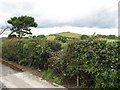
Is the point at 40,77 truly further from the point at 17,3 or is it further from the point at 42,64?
the point at 17,3

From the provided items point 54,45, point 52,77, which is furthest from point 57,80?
point 54,45

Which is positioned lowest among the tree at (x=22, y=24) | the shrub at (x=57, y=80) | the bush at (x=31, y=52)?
the shrub at (x=57, y=80)

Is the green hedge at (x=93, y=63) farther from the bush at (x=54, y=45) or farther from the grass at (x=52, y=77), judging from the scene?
the bush at (x=54, y=45)

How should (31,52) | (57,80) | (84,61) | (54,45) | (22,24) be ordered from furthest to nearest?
(22,24), (31,52), (54,45), (57,80), (84,61)

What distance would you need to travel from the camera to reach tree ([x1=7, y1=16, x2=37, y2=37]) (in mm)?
19442

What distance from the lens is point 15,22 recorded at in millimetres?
19078

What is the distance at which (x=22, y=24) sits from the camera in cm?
1991

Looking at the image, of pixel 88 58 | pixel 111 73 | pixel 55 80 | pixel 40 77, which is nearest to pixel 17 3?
pixel 40 77

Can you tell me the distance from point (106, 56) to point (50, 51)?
2923 mm

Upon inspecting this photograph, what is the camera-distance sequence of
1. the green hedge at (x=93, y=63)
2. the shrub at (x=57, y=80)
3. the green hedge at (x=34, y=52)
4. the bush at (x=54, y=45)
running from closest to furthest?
the green hedge at (x=93, y=63), the shrub at (x=57, y=80), the green hedge at (x=34, y=52), the bush at (x=54, y=45)

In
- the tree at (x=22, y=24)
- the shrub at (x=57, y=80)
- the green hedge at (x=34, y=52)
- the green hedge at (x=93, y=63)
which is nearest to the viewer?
the green hedge at (x=93, y=63)

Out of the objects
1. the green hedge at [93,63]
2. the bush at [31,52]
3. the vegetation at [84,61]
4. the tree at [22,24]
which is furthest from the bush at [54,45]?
the tree at [22,24]

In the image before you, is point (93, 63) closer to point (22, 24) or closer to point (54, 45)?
point (54, 45)

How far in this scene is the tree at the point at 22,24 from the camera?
19.4m
